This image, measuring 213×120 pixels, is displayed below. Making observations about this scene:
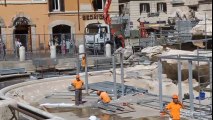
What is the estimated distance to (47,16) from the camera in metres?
48.0

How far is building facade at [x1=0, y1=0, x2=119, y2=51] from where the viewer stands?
151ft

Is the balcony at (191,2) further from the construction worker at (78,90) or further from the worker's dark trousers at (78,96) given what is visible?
the worker's dark trousers at (78,96)

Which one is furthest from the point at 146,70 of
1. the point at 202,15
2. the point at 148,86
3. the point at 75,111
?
the point at 75,111

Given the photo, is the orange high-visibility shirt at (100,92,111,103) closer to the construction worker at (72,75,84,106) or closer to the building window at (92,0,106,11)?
the construction worker at (72,75,84,106)

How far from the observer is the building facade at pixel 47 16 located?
46094mm

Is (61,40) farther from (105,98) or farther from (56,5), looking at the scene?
(105,98)

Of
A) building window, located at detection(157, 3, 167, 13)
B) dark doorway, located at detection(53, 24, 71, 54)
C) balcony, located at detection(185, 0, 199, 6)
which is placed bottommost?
dark doorway, located at detection(53, 24, 71, 54)

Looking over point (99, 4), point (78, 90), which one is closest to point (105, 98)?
point (78, 90)

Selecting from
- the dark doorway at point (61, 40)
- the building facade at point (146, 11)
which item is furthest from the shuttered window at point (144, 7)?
the dark doorway at point (61, 40)

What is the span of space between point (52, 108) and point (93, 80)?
7800 mm

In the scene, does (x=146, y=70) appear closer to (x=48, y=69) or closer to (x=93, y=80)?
(x=93, y=80)

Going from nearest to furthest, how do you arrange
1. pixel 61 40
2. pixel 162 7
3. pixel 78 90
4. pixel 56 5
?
pixel 78 90 → pixel 61 40 → pixel 56 5 → pixel 162 7

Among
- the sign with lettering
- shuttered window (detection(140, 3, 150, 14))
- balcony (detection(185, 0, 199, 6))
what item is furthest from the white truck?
shuttered window (detection(140, 3, 150, 14))

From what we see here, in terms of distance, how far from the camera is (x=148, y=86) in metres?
24.8
